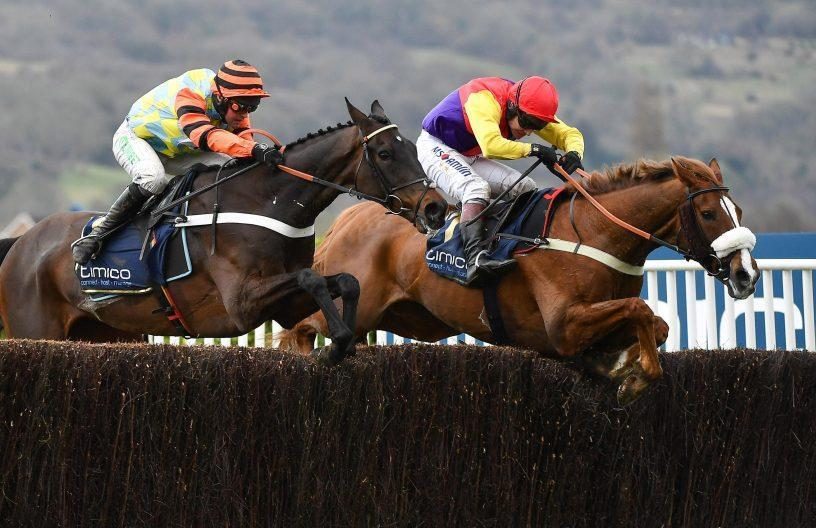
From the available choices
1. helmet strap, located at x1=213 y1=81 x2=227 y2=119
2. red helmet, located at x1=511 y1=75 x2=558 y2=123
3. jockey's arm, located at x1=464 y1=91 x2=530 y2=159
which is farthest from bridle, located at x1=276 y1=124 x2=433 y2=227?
red helmet, located at x1=511 y1=75 x2=558 y2=123

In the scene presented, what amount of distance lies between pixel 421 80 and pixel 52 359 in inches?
1174

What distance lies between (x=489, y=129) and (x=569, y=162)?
432 mm

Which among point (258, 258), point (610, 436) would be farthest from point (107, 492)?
point (610, 436)

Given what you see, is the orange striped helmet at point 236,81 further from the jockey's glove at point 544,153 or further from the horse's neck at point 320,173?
the jockey's glove at point 544,153

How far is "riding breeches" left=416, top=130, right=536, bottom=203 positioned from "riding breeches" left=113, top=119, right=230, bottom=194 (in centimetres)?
115

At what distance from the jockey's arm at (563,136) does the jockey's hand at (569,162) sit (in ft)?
1.04

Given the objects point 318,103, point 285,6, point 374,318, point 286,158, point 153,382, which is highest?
point 285,6

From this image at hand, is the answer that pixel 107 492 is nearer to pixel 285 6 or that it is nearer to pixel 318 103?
pixel 318 103

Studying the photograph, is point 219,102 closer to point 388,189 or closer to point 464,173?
point 388,189

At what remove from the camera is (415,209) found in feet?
19.4

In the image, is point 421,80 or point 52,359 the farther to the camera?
point 421,80

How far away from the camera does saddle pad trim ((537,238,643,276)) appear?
607 centimetres

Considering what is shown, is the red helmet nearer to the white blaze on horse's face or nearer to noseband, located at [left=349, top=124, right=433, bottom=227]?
noseband, located at [left=349, top=124, right=433, bottom=227]

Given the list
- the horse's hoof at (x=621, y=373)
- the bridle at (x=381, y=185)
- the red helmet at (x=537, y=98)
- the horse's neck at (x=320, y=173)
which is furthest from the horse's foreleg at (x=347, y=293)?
the red helmet at (x=537, y=98)
